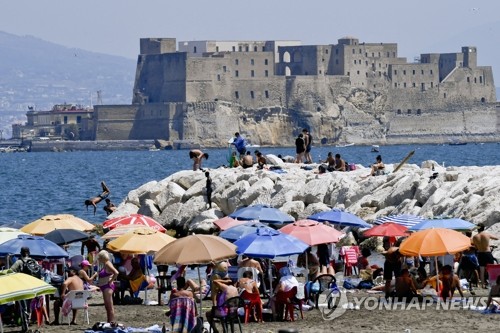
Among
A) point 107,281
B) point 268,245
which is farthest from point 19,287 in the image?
point 268,245

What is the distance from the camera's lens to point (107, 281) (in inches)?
639

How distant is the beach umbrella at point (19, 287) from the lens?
45.9 feet

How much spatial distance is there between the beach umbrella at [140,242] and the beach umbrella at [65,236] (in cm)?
209

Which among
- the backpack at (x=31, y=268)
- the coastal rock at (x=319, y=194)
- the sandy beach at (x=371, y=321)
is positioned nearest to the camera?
the sandy beach at (x=371, y=321)

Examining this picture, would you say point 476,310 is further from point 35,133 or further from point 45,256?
point 35,133

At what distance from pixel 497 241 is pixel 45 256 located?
7.26m

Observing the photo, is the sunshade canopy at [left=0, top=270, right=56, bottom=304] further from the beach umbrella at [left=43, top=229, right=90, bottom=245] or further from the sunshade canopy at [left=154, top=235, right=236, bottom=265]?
the beach umbrella at [left=43, top=229, right=90, bottom=245]

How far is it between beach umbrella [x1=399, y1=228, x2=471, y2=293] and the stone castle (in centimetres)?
10023

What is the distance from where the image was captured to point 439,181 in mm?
26922

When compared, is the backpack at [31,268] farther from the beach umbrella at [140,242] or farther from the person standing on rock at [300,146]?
the person standing on rock at [300,146]

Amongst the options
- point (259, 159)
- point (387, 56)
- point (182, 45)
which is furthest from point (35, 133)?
point (259, 159)

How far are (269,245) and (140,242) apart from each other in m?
2.07

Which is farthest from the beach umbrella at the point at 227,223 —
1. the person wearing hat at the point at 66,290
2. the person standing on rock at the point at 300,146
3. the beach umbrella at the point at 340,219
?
the person standing on rock at the point at 300,146

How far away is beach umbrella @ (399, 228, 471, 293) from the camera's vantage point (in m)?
17.0
